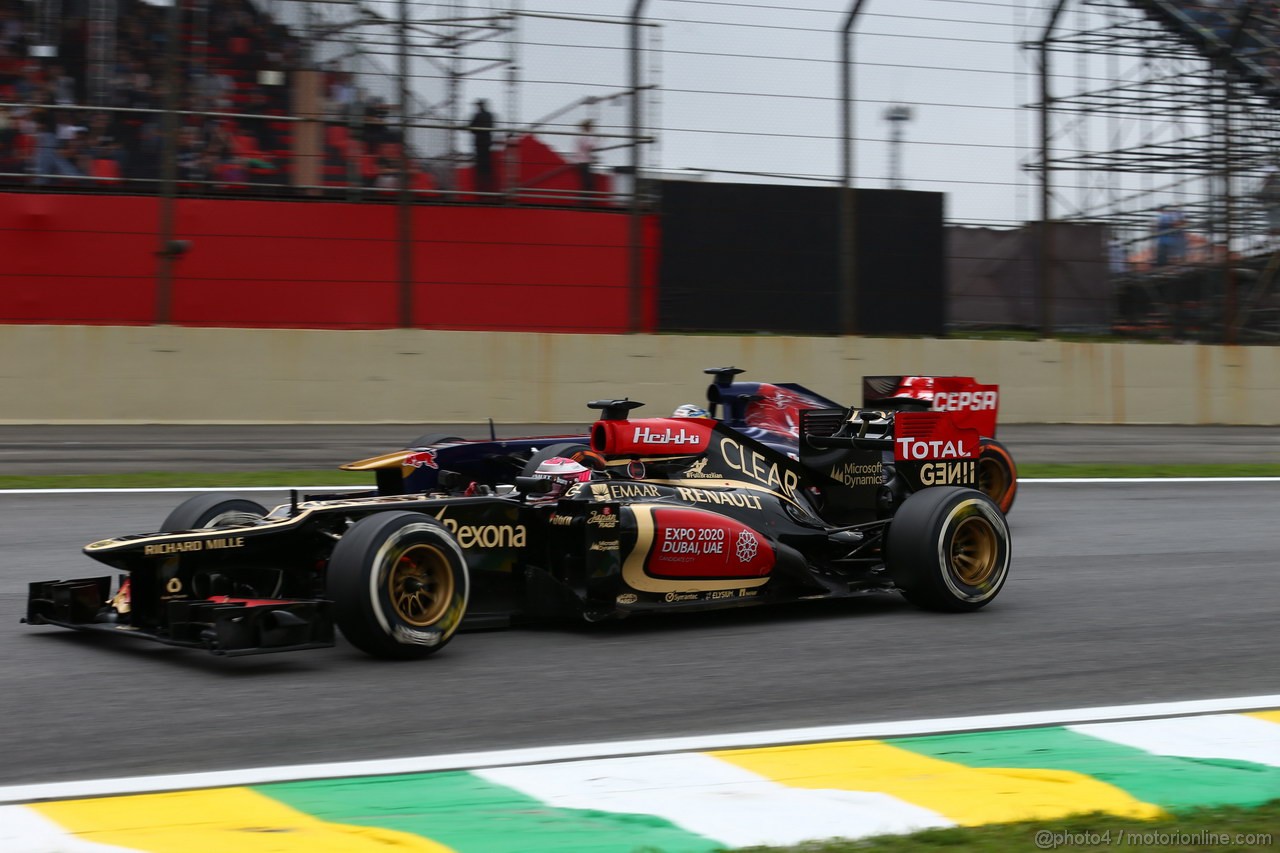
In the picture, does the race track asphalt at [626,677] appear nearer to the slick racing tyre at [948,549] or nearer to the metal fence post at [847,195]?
the slick racing tyre at [948,549]

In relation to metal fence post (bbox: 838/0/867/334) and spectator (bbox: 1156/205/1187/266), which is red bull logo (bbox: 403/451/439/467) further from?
spectator (bbox: 1156/205/1187/266)

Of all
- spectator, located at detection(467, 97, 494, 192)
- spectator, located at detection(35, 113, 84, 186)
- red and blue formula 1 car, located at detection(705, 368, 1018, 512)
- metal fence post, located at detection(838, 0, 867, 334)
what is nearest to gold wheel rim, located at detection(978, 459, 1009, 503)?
red and blue formula 1 car, located at detection(705, 368, 1018, 512)

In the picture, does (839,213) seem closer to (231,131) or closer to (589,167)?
(589,167)

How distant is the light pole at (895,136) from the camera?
16766mm

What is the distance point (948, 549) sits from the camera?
6.82 meters

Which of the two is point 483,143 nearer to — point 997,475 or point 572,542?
point 997,475

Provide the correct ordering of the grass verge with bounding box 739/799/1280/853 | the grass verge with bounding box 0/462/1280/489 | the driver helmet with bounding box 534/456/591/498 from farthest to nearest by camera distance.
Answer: the grass verge with bounding box 0/462/1280/489 < the driver helmet with bounding box 534/456/591/498 < the grass verge with bounding box 739/799/1280/853

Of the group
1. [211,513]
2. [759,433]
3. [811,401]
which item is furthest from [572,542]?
[811,401]

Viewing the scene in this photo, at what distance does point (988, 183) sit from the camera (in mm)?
17281

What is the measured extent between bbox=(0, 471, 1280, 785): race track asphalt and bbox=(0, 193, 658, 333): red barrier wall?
777 cm

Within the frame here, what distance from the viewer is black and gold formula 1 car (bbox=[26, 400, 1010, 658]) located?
542 cm

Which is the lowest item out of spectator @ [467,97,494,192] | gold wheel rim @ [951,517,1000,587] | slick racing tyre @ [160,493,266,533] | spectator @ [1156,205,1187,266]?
gold wheel rim @ [951,517,1000,587]

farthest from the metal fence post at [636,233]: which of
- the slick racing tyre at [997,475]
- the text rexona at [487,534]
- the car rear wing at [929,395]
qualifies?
the text rexona at [487,534]

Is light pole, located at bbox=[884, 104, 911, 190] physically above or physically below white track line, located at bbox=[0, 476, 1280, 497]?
above
